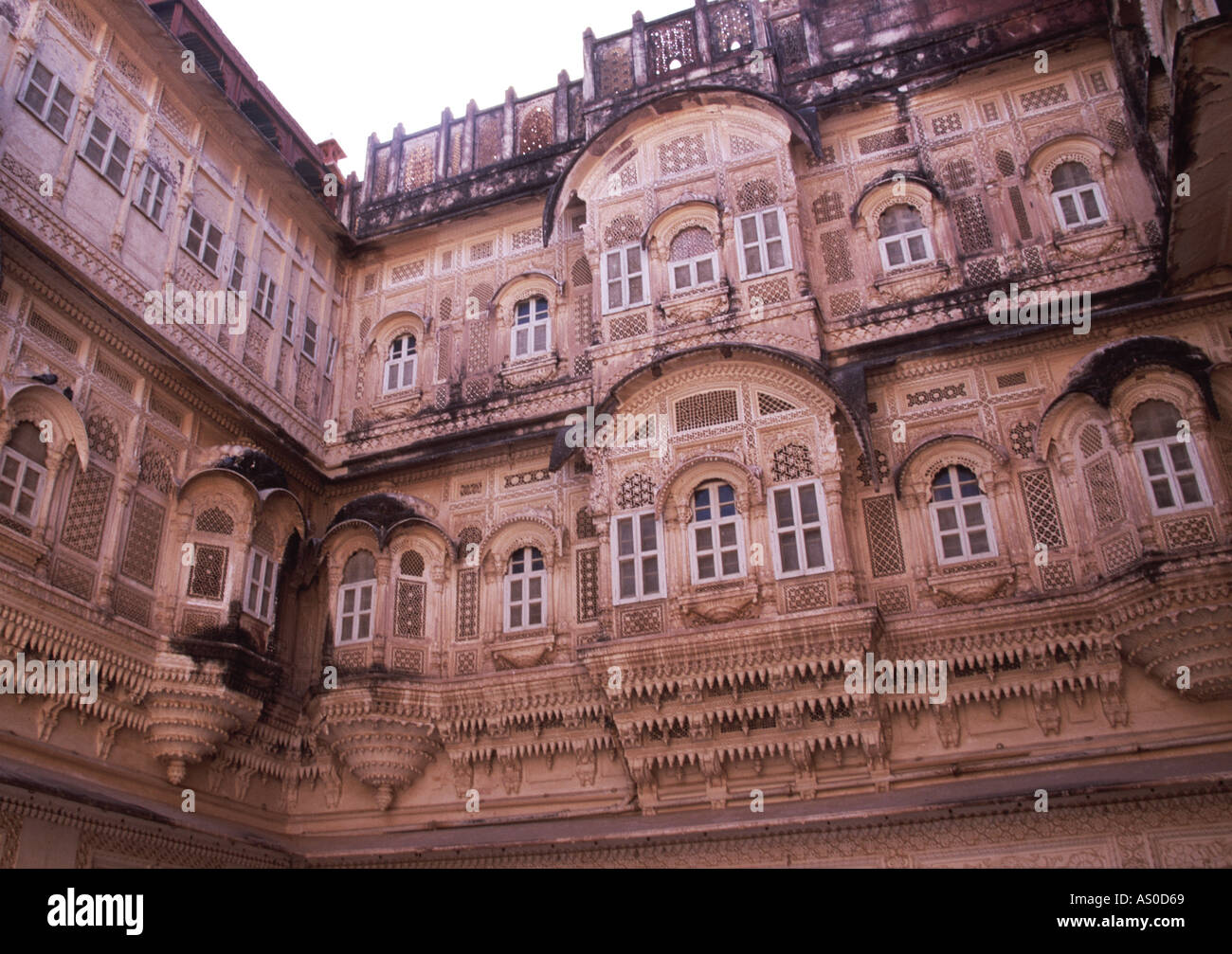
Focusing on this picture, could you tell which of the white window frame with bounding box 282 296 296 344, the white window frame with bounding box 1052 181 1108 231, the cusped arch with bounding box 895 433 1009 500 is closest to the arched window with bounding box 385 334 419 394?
the white window frame with bounding box 282 296 296 344

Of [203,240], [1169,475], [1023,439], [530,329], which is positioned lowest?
[1169,475]

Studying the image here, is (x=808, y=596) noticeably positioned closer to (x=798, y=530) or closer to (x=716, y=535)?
(x=798, y=530)

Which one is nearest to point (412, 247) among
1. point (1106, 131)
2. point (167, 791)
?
point (167, 791)

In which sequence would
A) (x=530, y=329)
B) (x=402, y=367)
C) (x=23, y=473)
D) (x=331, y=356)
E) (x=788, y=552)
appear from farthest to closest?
(x=331, y=356) < (x=402, y=367) < (x=530, y=329) < (x=788, y=552) < (x=23, y=473)

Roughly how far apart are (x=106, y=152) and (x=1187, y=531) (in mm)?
12148

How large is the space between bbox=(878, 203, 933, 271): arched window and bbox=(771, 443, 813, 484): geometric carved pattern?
297 centimetres

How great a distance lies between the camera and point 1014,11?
13688 mm

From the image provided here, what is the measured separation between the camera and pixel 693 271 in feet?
43.9

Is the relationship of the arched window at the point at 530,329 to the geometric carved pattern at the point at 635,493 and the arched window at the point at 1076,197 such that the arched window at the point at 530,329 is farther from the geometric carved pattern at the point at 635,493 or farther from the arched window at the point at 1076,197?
the arched window at the point at 1076,197

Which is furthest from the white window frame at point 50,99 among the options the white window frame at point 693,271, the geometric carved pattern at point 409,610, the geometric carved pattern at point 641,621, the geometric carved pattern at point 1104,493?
the geometric carved pattern at point 1104,493

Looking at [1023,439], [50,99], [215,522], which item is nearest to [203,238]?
[50,99]

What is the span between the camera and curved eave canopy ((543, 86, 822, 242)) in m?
13.4

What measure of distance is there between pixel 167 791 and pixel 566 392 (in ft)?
21.7

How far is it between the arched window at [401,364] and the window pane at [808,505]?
6.33 meters
